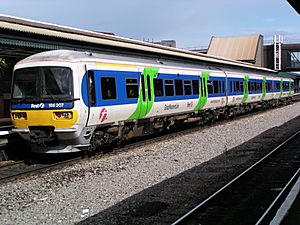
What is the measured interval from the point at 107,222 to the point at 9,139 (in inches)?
283

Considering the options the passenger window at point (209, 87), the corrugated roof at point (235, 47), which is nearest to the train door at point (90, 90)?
the passenger window at point (209, 87)

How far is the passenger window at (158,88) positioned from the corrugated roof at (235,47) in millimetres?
60241

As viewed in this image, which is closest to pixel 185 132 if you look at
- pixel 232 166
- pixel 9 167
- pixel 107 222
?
pixel 232 166

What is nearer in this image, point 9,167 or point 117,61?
point 9,167

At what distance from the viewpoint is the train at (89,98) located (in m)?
11.1

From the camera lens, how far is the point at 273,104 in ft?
130

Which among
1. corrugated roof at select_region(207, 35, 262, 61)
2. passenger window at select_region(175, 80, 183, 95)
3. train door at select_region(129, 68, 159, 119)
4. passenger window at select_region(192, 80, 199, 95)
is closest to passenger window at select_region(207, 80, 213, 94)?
passenger window at select_region(192, 80, 199, 95)

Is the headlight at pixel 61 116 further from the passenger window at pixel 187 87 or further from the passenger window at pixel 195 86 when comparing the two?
the passenger window at pixel 195 86

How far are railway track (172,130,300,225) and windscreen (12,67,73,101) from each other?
4917mm

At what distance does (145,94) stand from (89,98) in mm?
3495

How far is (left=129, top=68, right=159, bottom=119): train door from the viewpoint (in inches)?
562

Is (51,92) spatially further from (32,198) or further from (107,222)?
(107,222)

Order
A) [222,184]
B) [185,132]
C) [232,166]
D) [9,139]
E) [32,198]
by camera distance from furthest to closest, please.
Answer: [185,132] → [9,139] → [232,166] → [222,184] → [32,198]

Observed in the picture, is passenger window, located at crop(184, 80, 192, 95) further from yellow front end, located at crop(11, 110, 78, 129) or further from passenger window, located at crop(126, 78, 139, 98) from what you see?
yellow front end, located at crop(11, 110, 78, 129)
